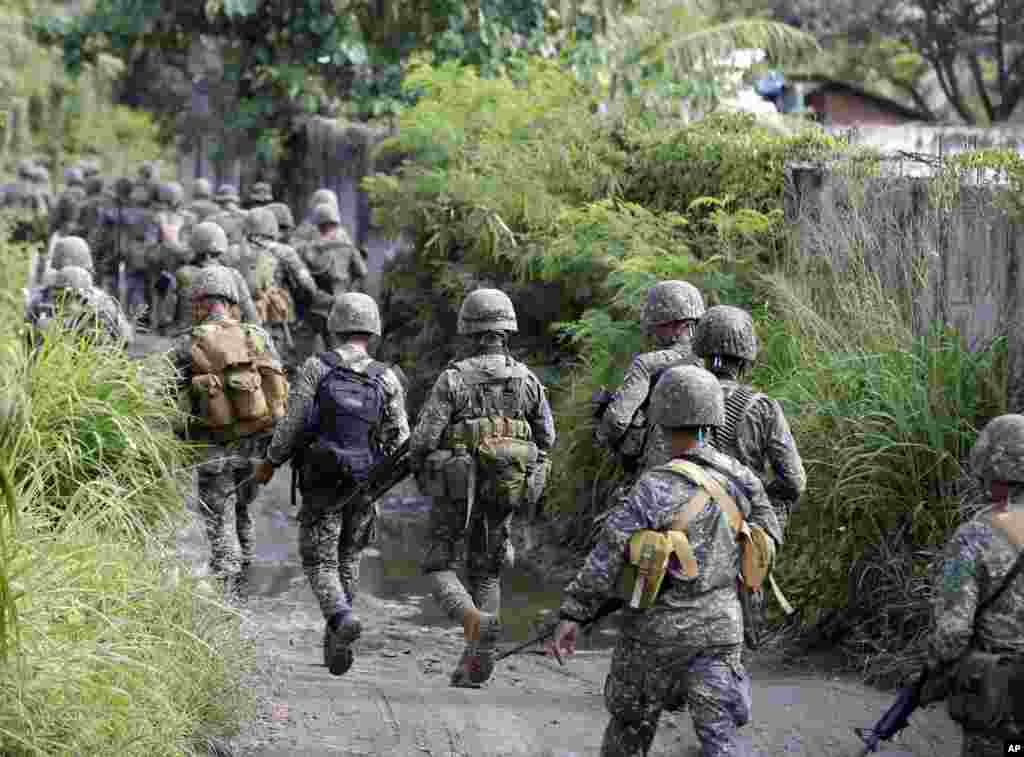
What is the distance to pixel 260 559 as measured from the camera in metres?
11.4

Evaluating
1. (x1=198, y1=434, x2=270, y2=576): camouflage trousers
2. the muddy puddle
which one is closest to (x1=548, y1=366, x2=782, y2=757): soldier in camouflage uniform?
the muddy puddle

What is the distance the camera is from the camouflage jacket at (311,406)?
8.21 meters

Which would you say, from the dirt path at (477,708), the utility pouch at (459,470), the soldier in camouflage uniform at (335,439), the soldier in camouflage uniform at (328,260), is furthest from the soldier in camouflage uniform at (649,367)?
the soldier in camouflage uniform at (328,260)

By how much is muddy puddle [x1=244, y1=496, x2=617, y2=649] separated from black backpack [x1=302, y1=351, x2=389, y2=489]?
71.9 inches

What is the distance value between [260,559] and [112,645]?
5.58 meters

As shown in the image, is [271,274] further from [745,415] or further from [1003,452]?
[1003,452]

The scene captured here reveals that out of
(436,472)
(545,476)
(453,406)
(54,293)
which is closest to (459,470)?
(436,472)

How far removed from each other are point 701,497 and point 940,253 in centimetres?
417

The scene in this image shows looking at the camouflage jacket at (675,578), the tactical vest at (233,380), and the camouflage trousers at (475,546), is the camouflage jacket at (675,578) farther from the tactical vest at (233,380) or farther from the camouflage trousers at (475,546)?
the tactical vest at (233,380)

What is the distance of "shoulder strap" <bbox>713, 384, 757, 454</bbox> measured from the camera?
23.1 feet

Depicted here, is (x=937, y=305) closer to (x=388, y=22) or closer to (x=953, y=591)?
(x=953, y=591)

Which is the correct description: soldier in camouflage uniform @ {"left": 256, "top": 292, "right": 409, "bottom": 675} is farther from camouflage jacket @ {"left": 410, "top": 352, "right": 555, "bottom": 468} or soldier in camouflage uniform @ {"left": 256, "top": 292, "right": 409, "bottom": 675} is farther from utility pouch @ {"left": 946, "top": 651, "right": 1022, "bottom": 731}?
utility pouch @ {"left": 946, "top": 651, "right": 1022, "bottom": 731}

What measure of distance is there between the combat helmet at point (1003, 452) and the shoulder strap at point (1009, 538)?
137 millimetres

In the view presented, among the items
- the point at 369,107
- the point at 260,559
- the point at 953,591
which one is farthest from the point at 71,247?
the point at 369,107
